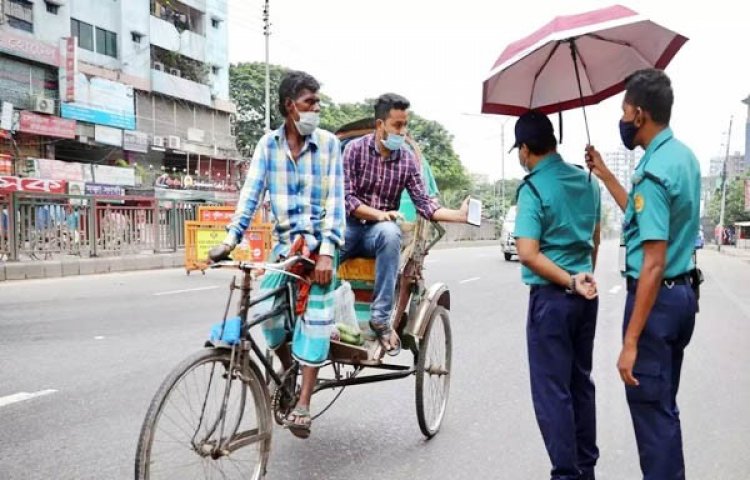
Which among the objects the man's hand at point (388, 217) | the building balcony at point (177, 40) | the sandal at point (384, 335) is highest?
the building balcony at point (177, 40)

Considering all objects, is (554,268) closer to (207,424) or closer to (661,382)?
(661,382)

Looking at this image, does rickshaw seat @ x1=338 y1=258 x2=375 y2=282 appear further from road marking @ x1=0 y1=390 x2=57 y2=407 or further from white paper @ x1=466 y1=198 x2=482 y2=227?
road marking @ x1=0 y1=390 x2=57 y2=407

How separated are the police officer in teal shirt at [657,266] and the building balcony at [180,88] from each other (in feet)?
111

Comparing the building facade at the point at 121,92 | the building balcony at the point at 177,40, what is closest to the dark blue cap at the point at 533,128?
the building facade at the point at 121,92

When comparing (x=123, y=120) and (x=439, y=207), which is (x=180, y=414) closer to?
(x=439, y=207)

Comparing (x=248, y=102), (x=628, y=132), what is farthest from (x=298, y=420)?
(x=248, y=102)

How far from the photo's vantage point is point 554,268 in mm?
2547

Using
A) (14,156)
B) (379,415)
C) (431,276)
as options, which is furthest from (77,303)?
(14,156)

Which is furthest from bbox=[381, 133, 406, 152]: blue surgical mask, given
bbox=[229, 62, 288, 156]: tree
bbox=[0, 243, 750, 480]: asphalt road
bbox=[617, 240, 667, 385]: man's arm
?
bbox=[229, 62, 288, 156]: tree

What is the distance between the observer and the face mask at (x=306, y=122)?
3010 millimetres

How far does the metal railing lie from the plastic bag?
10936 mm

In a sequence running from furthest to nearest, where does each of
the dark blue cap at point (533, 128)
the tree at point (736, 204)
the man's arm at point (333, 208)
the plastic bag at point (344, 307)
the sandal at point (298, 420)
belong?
the tree at point (736, 204) → the plastic bag at point (344, 307) → the man's arm at point (333, 208) → the sandal at point (298, 420) → the dark blue cap at point (533, 128)

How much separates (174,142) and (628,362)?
34.1m

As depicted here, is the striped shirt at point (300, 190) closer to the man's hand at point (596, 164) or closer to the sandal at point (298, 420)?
the sandal at point (298, 420)
